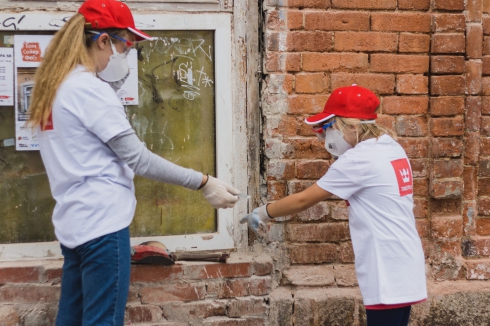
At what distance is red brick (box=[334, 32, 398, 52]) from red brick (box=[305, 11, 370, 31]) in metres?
0.03

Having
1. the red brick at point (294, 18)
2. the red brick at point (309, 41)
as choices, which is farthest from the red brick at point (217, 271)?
the red brick at point (294, 18)

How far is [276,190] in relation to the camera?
336 centimetres

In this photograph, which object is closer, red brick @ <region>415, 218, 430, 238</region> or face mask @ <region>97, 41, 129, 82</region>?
face mask @ <region>97, 41, 129, 82</region>

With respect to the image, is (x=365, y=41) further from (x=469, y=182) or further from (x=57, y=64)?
(x=57, y=64)

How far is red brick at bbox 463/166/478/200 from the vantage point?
3551 millimetres

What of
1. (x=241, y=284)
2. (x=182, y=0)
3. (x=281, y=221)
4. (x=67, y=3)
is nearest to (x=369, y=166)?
(x=281, y=221)

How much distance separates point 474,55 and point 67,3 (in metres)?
2.26

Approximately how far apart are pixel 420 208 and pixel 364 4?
118cm

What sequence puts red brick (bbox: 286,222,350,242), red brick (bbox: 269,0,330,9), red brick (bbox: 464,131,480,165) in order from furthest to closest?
red brick (bbox: 464,131,480,165), red brick (bbox: 286,222,350,242), red brick (bbox: 269,0,330,9)

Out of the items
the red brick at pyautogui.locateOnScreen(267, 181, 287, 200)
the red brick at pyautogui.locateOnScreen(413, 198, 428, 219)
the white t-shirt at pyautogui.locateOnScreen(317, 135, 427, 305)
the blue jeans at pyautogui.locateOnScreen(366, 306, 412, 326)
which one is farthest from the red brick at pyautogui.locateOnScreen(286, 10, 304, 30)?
the blue jeans at pyautogui.locateOnScreen(366, 306, 412, 326)

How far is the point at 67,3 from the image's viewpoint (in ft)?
10.6

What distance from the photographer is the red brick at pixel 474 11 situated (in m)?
3.47

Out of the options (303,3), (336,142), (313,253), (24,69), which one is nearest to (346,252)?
(313,253)

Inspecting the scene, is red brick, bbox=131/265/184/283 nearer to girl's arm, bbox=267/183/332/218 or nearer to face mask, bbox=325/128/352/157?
girl's arm, bbox=267/183/332/218
